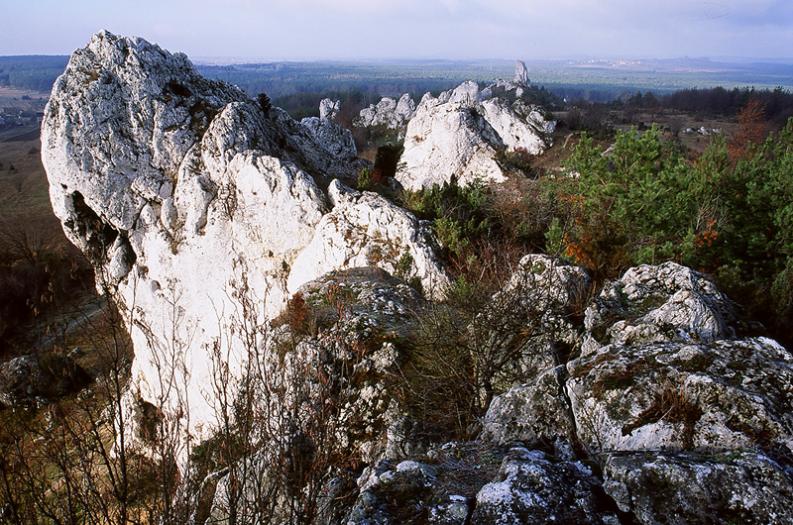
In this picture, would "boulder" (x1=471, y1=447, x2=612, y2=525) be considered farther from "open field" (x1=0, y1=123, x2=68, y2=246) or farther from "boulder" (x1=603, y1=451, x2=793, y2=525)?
"open field" (x1=0, y1=123, x2=68, y2=246)

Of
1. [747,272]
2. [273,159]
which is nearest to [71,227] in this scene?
[273,159]

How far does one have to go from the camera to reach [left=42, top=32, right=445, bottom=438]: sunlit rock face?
38.6 ft

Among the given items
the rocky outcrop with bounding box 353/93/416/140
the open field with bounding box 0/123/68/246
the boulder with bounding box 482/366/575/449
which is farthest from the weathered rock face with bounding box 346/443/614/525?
the rocky outcrop with bounding box 353/93/416/140

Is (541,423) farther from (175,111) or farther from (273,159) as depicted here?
(175,111)

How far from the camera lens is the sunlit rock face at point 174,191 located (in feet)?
38.6

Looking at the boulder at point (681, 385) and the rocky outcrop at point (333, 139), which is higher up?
the rocky outcrop at point (333, 139)

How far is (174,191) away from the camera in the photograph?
42.7ft

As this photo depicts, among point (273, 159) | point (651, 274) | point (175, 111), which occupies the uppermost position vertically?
point (175, 111)

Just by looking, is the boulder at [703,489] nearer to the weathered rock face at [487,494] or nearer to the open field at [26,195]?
the weathered rock face at [487,494]

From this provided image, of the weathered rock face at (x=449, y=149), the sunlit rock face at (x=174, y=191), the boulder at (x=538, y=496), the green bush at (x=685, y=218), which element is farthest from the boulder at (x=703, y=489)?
the weathered rock face at (x=449, y=149)

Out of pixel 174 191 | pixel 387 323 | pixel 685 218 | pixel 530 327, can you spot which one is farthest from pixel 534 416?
pixel 174 191

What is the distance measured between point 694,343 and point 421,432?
10.4 ft

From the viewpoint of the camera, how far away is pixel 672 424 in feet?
13.9

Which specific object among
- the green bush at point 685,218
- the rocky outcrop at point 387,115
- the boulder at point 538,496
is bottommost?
the boulder at point 538,496
